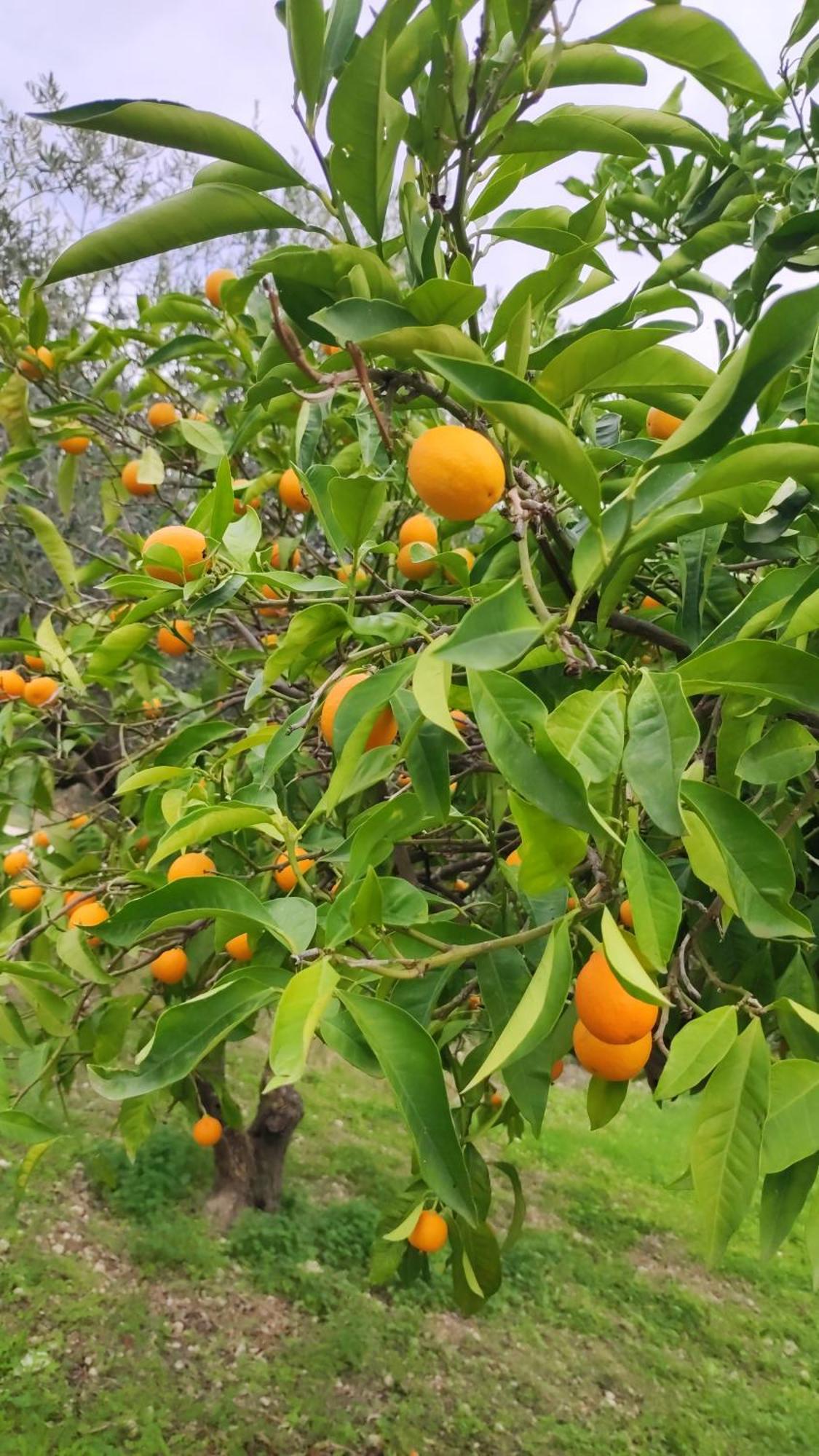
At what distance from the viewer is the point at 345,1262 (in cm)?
384

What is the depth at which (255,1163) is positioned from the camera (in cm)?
396

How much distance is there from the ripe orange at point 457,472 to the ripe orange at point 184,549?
404mm

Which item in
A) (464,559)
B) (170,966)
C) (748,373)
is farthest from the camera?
(170,966)

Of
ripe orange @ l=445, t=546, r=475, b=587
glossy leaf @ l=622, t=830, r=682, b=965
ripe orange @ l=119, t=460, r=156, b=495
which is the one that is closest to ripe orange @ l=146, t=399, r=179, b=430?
ripe orange @ l=119, t=460, r=156, b=495

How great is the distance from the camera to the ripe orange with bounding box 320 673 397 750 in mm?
804

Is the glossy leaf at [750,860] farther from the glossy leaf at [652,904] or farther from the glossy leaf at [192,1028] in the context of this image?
the glossy leaf at [192,1028]

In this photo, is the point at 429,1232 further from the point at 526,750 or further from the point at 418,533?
the point at 526,750

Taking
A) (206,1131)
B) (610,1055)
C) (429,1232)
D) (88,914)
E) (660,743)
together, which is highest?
(660,743)

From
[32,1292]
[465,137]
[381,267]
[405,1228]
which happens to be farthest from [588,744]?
[32,1292]

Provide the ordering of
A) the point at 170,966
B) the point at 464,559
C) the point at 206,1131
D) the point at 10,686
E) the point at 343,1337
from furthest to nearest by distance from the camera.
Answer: the point at 343,1337, the point at 206,1131, the point at 10,686, the point at 170,966, the point at 464,559

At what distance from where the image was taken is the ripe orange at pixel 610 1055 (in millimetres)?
824

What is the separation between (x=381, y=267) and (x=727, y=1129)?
700 millimetres

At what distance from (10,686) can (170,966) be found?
775 mm

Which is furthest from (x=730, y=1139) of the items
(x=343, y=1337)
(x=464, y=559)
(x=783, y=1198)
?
(x=343, y=1337)
